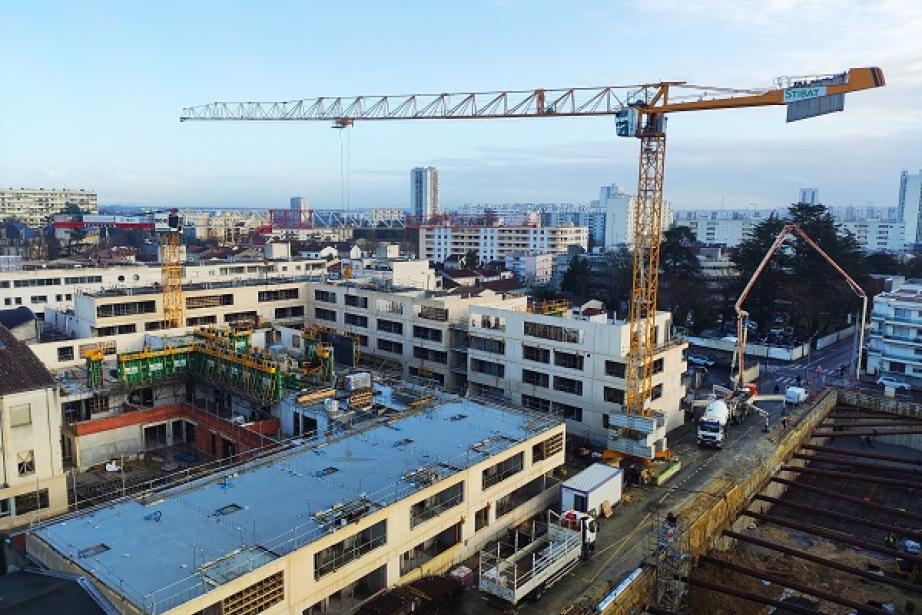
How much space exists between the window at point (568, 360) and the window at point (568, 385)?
0.60 meters

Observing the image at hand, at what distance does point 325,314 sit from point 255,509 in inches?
1058

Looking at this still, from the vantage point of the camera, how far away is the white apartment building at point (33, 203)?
138m

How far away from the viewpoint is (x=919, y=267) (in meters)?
70.4

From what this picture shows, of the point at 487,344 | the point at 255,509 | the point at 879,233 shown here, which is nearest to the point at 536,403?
the point at 487,344

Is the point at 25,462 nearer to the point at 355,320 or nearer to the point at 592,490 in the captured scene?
the point at 592,490

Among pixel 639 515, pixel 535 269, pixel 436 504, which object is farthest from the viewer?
pixel 535 269

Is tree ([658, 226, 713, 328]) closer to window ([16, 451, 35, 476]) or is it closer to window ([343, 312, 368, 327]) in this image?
window ([343, 312, 368, 327])

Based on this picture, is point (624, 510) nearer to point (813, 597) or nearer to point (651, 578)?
point (651, 578)

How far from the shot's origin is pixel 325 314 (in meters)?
42.7

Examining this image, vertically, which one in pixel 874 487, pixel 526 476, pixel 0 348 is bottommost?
pixel 874 487

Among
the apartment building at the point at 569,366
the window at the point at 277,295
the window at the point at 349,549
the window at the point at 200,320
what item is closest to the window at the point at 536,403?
the apartment building at the point at 569,366

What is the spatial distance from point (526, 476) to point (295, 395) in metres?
9.22

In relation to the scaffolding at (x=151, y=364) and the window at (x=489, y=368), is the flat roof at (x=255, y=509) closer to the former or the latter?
the window at (x=489, y=368)

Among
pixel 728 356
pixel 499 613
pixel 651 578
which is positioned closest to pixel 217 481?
pixel 499 613
